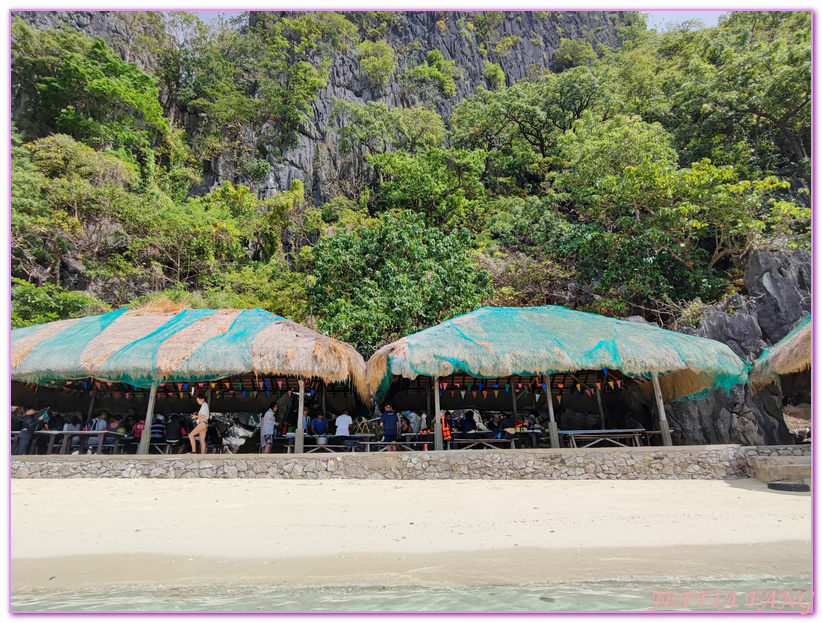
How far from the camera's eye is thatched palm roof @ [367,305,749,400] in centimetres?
807

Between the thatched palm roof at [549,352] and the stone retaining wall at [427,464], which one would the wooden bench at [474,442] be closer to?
the stone retaining wall at [427,464]

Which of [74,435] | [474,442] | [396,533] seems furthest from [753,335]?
[74,435]

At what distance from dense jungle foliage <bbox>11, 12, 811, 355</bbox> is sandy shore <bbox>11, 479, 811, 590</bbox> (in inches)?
234

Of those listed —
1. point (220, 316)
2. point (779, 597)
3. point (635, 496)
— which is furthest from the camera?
point (220, 316)

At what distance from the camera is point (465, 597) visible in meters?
3.41

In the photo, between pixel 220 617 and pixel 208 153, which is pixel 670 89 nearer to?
pixel 208 153

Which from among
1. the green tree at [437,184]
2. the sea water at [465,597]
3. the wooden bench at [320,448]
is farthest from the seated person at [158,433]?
the green tree at [437,184]

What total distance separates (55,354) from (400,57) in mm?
27699

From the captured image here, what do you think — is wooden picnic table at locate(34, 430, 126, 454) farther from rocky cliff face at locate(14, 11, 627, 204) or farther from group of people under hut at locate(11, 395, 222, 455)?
rocky cliff face at locate(14, 11, 627, 204)

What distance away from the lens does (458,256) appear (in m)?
13.4

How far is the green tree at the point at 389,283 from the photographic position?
461 inches

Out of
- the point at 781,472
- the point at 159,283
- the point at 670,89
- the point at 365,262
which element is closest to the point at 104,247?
the point at 159,283

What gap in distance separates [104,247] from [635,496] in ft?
57.2

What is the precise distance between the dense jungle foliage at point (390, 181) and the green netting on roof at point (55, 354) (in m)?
4.66
